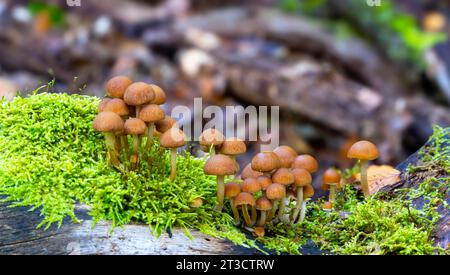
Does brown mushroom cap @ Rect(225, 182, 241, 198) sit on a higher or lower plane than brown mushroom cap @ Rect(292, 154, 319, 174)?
lower

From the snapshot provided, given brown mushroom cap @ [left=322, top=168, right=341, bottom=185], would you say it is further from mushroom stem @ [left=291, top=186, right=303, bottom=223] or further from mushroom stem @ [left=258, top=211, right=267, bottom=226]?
mushroom stem @ [left=258, top=211, right=267, bottom=226]

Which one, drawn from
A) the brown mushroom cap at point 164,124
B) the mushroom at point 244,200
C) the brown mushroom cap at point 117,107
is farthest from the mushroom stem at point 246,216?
the brown mushroom cap at point 117,107

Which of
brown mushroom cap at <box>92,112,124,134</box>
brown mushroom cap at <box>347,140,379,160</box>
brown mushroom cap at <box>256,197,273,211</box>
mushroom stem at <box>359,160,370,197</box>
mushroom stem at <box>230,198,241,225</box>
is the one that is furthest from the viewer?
mushroom stem at <box>359,160,370,197</box>

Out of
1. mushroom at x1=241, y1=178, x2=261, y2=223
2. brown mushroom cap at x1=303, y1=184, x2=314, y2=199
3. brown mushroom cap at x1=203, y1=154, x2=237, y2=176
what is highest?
brown mushroom cap at x1=203, y1=154, x2=237, y2=176

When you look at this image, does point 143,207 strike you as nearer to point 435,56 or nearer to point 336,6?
point 435,56

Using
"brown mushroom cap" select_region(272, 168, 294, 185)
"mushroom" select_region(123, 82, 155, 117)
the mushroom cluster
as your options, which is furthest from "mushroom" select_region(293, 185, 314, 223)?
"mushroom" select_region(123, 82, 155, 117)

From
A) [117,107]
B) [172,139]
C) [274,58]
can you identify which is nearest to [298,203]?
[172,139]
